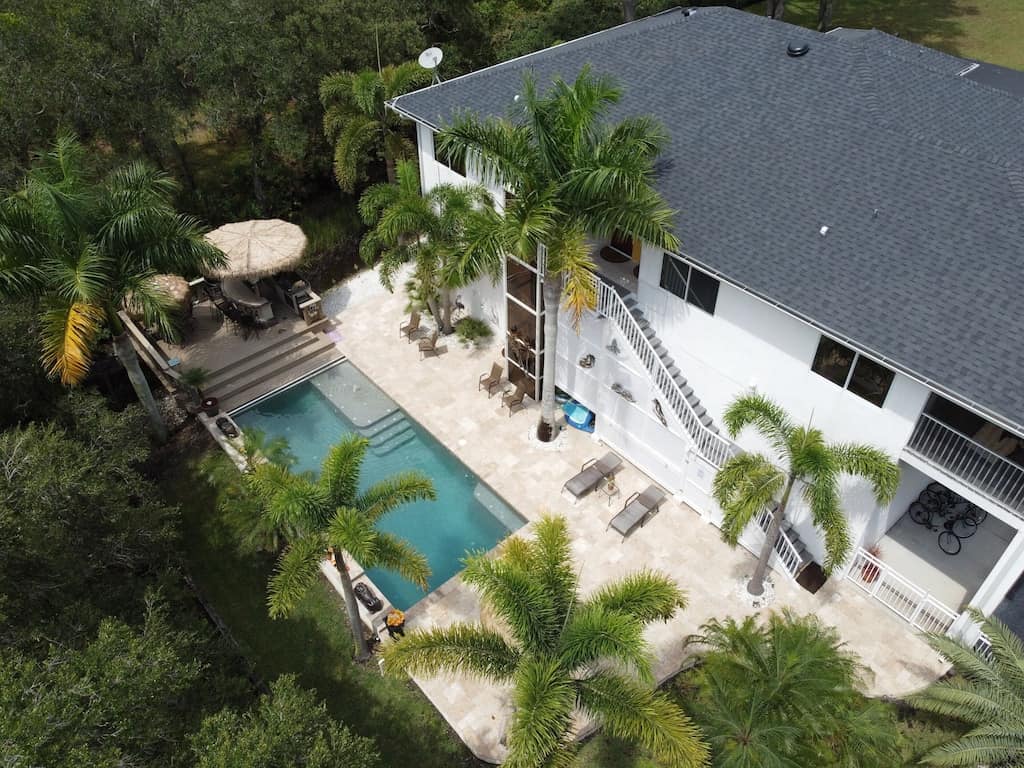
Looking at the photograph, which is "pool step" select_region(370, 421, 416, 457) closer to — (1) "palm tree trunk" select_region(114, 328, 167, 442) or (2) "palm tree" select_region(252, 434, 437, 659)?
(1) "palm tree trunk" select_region(114, 328, 167, 442)

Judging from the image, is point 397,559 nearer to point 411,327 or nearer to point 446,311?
point 411,327

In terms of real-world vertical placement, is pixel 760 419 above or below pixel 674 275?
below

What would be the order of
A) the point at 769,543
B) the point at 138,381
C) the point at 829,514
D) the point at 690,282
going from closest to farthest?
the point at 829,514, the point at 769,543, the point at 690,282, the point at 138,381

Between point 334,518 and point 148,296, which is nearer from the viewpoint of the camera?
point 334,518

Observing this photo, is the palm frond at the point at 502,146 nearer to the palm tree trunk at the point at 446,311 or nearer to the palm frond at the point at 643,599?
the palm tree trunk at the point at 446,311

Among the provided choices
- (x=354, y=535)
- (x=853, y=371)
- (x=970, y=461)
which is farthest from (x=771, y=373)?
(x=354, y=535)

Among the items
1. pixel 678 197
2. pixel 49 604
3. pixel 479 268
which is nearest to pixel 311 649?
pixel 49 604

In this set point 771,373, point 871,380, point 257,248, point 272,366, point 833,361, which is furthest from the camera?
point 272,366
